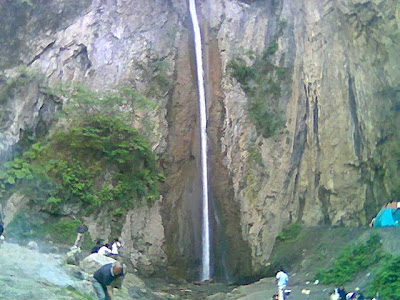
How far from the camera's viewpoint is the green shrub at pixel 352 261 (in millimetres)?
17922

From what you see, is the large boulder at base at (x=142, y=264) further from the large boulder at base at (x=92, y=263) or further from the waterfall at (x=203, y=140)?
the large boulder at base at (x=92, y=263)

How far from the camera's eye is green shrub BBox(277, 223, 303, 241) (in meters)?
23.6

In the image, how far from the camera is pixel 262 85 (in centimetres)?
2675

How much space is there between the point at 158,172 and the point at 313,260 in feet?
25.6

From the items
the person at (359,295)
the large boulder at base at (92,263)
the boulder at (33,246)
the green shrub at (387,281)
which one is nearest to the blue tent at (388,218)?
the green shrub at (387,281)

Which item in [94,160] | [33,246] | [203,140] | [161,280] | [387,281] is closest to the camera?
[387,281]

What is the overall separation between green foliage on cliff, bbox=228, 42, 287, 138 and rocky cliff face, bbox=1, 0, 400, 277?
159 millimetres

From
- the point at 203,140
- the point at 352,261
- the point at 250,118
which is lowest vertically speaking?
the point at 352,261

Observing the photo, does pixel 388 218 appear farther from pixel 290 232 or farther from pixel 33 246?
pixel 33 246

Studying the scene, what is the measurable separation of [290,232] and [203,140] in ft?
19.5

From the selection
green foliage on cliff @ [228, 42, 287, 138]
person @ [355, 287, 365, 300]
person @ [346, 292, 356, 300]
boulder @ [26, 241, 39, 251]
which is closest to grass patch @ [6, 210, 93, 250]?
boulder @ [26, 241, 39, 251]

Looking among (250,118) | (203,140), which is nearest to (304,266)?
(250,118)

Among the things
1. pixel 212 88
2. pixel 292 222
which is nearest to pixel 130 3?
pixel 212 88

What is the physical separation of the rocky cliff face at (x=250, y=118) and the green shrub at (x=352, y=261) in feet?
15.5
